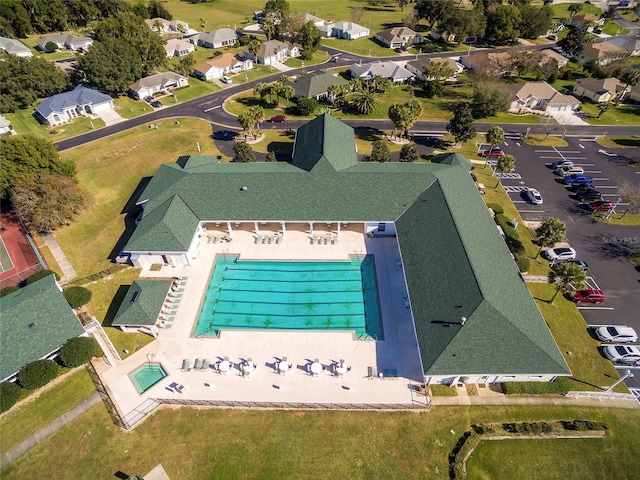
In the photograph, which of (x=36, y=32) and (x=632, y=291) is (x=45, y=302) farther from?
(x=36, y=32)

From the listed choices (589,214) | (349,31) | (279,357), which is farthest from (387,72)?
(279,357)

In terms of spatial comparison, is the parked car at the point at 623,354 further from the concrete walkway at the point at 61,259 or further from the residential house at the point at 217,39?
the residential house at the point at 217,39

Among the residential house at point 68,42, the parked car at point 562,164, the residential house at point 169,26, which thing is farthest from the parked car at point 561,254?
the residential house at point 68,42

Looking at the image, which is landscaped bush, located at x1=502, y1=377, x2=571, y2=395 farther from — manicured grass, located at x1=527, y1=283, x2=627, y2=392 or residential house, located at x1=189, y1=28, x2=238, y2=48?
residential house, located at x1=189, y1=28, x2=238, y2=48

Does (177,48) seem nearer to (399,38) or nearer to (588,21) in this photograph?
(399,38)

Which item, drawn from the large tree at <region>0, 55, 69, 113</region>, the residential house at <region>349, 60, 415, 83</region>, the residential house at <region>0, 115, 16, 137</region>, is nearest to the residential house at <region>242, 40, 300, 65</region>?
the residential house at <region>349, 60, 415, 83</region>

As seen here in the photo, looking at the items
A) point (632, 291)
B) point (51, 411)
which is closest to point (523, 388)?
point (632, 291)
